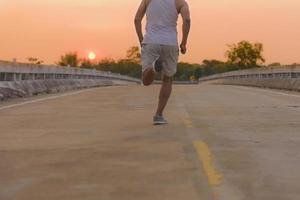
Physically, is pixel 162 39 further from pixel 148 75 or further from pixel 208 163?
pixel 208 163

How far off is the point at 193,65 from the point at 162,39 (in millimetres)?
186395

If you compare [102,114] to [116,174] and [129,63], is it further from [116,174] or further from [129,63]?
[129,63]

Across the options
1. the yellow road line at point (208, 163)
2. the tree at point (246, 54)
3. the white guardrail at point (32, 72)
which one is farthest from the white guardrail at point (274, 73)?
the tree at point (246, 54)

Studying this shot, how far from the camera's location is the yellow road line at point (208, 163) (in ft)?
21.7

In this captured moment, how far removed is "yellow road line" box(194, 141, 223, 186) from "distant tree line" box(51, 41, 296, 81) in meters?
57.8

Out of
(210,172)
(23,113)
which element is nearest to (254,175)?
(210,172)

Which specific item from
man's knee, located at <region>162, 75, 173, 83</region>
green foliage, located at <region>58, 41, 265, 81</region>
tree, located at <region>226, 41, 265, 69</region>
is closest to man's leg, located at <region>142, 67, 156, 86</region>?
man's knee, located at <region>162, 75, 173, 83</region>

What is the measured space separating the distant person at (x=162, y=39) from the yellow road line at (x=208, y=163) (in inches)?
92.2

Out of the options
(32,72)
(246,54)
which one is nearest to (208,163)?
(32,72)

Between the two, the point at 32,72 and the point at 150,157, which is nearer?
the point at 150,157

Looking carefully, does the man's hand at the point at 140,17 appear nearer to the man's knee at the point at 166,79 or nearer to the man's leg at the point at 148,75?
the man's leg at the point at 148,75

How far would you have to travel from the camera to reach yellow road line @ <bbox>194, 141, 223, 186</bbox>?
661cm

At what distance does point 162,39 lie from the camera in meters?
10.9

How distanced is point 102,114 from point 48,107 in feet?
8.22
